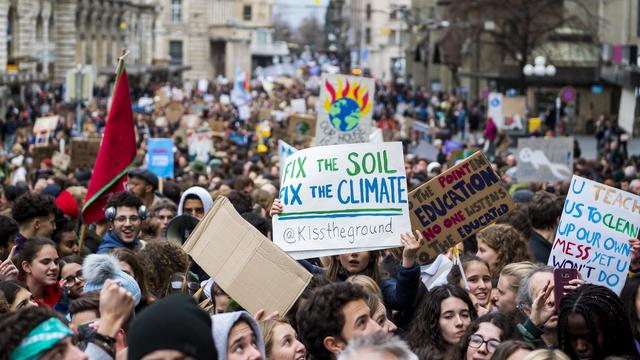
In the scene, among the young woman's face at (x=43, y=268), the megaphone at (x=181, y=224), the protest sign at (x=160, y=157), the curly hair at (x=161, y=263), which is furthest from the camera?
the protest sign at (x=160, y=157)

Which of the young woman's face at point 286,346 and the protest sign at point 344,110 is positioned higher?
the protest sign at point 344,110

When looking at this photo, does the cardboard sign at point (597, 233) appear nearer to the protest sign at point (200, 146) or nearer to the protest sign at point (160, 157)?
the protest sign at point (160, 157)

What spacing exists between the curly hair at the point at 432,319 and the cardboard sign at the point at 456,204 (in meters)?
1.54

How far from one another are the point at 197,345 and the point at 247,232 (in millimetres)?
2464

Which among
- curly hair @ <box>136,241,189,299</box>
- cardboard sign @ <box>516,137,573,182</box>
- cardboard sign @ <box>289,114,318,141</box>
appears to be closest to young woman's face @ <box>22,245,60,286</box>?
curly hair @ <box>136,241,189,299</box>

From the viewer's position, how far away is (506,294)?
7617mm

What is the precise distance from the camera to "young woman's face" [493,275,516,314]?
7578 millimetres

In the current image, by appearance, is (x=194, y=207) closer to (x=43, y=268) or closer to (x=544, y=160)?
(x=43, y=268)

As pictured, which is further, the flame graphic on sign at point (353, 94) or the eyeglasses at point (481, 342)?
the flame graphic on sign at point (353, 94)

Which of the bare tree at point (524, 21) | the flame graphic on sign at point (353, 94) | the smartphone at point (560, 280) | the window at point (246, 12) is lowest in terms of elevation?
the smartphone at point (560, 280)

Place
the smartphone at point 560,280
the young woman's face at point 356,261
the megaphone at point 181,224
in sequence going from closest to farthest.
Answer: the smartphone at point 560,280 < the young woman's face at point 356,261 < the megaphone at point 181,224

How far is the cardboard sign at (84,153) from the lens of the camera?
20.9 metres

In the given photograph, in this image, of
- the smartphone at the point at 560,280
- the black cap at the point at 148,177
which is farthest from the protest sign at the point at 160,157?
the smartphone at the point at 560,280

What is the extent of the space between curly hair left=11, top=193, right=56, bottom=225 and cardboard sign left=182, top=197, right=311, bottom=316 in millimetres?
3573
